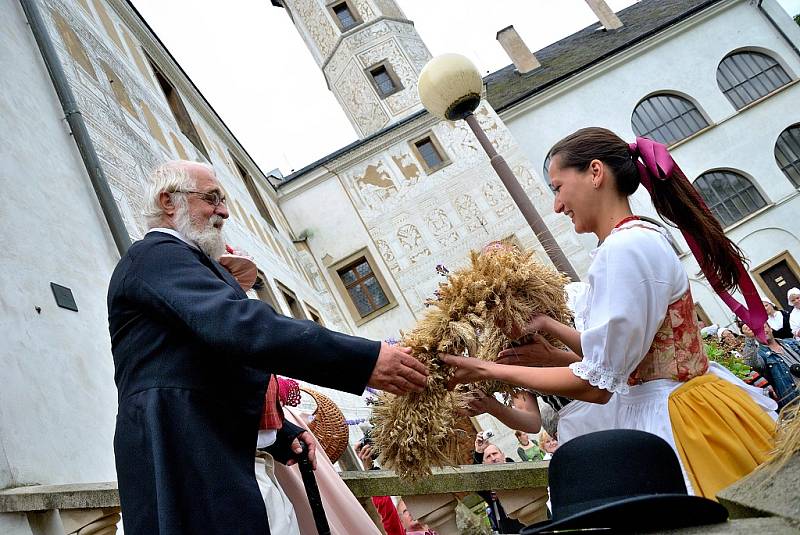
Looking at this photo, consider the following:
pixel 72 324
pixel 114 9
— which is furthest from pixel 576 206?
pixel 114 9

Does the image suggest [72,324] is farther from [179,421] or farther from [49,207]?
[179,421]

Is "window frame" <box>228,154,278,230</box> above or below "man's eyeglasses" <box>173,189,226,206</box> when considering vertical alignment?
above

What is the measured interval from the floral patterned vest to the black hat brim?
106 centimetres

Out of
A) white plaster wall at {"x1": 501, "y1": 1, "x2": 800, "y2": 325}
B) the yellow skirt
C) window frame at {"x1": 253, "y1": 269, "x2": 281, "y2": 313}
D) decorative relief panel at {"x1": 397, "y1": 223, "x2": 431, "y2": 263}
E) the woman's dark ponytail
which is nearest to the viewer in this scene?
the yellow skirt

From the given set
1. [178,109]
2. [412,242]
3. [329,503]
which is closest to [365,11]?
Answer: [412,242]

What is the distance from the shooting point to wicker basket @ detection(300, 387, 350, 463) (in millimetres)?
3818

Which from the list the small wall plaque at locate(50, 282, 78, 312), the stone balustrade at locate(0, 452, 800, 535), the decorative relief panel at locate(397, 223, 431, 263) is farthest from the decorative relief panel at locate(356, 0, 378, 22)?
the stone balustrade at locate(0, 452, 800, 535)

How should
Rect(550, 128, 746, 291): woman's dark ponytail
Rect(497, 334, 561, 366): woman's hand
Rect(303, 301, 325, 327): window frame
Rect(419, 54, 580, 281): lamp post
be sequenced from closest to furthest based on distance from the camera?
Rect(550, 128, 746, 291): woman's dark ponytail
Rect(497, 334, 561, 366): woman's hand
Rect(419, 54, 580, 281): lamp post
Rect(303, 301, 325, 327): window frame

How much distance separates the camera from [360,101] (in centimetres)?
2594

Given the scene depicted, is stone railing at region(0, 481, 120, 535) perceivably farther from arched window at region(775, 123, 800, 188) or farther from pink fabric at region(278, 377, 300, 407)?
arched window at region(775, 123, 800, 188)

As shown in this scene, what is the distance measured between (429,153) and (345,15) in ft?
27.5

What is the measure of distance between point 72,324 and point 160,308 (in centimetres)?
269

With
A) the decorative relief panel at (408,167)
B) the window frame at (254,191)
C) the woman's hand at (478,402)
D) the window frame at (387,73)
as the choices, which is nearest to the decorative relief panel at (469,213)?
the decorative relief panel at (408,167)

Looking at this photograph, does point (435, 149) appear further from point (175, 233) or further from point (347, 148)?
point (175, 233)
